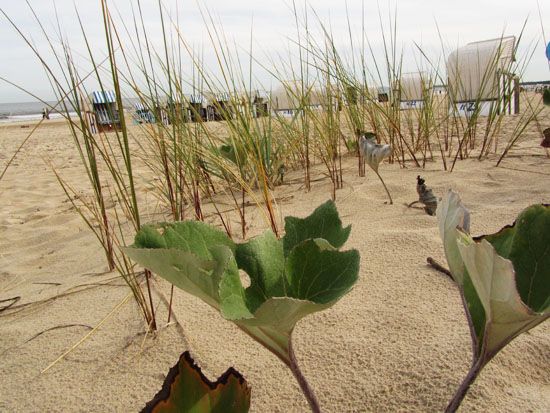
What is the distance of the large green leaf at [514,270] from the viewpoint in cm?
43

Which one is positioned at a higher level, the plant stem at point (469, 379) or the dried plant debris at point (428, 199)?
the plant stem at point (469, 379)

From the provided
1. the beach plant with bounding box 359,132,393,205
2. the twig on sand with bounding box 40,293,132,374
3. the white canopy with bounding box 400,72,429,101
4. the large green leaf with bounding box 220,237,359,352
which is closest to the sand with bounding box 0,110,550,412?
the twig on sand with bounding box 40,293,132,374

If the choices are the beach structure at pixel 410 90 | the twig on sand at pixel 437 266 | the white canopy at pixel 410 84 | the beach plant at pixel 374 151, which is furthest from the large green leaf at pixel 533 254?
the white canopy at pixel 410 84

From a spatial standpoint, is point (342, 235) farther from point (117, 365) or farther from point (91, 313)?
point (91, 313)

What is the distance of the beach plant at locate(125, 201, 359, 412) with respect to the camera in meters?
0.46

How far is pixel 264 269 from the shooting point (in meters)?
0.57

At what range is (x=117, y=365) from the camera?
3.20ft

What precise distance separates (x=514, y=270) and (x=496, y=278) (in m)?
0.04

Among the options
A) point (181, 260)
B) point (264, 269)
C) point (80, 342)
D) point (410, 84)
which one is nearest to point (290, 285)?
point (264, 269)

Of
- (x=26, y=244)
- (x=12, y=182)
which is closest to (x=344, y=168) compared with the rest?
(x=26, y=244)

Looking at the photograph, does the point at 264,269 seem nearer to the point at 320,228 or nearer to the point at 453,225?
the point at 320,228

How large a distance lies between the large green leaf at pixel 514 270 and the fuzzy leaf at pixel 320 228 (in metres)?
0.12

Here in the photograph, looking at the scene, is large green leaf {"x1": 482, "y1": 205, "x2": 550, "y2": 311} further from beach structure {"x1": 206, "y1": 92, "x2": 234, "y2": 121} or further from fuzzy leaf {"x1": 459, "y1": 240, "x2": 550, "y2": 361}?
beach structure {"x1": 206, "y1": 92, "x2": 234, "y2": 121}

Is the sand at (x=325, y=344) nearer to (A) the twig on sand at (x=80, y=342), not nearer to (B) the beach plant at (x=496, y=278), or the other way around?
(A) the twig on sand at (x=80, y=342)
